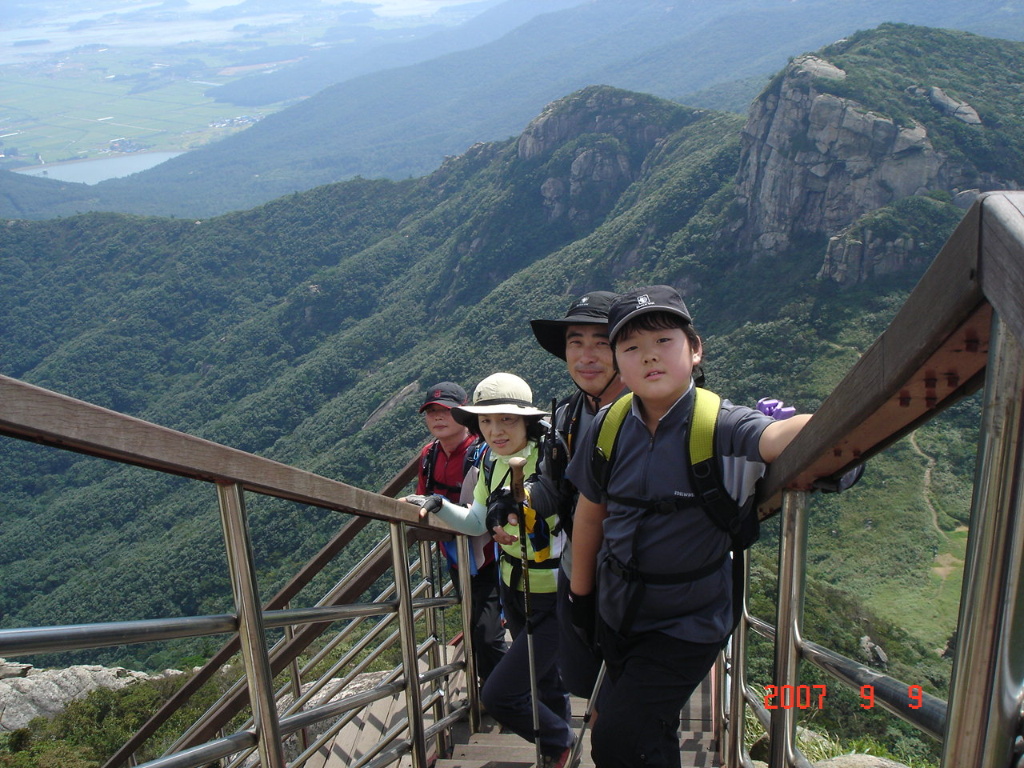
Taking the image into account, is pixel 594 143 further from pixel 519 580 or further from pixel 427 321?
pixel 519 580

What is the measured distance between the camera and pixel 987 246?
0.91 m

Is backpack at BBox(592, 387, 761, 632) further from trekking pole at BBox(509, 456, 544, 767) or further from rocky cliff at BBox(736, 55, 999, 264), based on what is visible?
rocky cliff at BBox(736, 55, 999, 264)

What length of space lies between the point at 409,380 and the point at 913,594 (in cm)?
5628

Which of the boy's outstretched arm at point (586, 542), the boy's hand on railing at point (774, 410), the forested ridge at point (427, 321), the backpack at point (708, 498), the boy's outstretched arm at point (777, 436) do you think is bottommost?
the forested ridge at point (427, 321)

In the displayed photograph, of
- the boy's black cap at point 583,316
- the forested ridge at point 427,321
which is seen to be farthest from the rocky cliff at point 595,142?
the boy's black cap at point 583,316

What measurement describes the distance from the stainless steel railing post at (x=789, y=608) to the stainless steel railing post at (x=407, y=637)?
127cm

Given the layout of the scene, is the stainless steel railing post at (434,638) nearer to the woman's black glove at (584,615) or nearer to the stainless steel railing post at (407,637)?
the stainless steel railing post at (407,637)

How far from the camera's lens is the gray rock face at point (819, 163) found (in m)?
57.7

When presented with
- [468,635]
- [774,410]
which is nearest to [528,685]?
[468,635]

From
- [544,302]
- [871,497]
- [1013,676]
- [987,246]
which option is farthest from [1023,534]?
[544,302]

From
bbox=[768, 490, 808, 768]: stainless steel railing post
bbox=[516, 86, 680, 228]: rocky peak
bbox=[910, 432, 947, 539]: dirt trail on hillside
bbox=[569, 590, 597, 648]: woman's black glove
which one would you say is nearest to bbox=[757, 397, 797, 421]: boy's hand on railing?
bbox=[768, 490, 808, 768]: stainless steel railing post

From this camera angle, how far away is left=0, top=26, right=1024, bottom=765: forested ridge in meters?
35.0

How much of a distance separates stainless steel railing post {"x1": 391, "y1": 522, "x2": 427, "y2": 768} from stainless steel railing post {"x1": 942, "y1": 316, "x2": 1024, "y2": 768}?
6.62 ft

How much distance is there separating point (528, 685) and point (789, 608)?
1792mm
